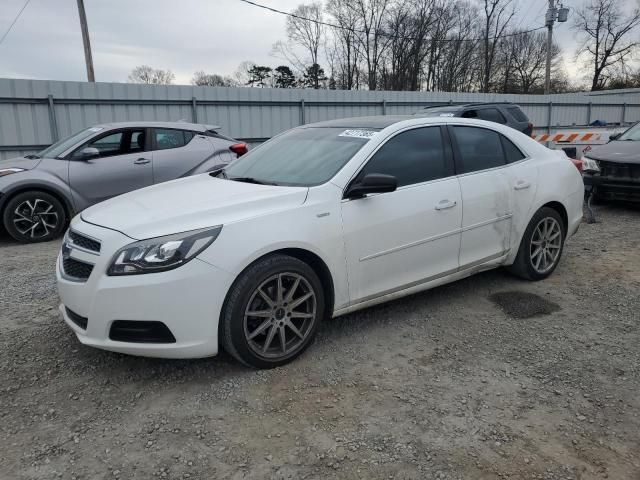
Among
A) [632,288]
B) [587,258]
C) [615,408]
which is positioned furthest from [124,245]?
[587,258]

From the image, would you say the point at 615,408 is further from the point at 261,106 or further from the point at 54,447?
the point at 261,106

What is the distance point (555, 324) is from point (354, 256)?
5.65 ft

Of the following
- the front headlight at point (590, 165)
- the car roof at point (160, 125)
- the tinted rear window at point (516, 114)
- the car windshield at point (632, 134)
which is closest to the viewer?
the car roof at point (160, 125)

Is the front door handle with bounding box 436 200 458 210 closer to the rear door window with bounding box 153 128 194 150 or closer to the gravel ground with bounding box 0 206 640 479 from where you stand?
the gravel ground with bounding box 0 206 640 479

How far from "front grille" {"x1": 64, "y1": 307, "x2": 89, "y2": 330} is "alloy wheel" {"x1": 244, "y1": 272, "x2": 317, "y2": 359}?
3.10ft

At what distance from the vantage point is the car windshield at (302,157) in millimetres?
3625

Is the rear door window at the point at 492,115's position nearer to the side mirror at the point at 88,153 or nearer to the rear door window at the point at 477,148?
the rear door window at the point at 477,148

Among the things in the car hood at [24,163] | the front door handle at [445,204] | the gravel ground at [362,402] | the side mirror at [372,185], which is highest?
the car hood at [24,163]

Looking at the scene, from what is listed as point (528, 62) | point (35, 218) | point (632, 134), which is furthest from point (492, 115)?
point (528, 62)

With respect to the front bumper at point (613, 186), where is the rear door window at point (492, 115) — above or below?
above

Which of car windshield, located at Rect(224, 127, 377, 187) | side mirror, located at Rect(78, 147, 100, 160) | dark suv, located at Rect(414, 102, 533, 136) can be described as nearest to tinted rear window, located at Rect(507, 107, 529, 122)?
dark suv, located at Rect(414, 102, 533, 136)

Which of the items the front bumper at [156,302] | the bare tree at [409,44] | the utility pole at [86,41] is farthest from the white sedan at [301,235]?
the bare tree at [409,44]

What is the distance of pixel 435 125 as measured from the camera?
4125 millimetres

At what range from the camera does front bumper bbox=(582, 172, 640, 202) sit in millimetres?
7596
